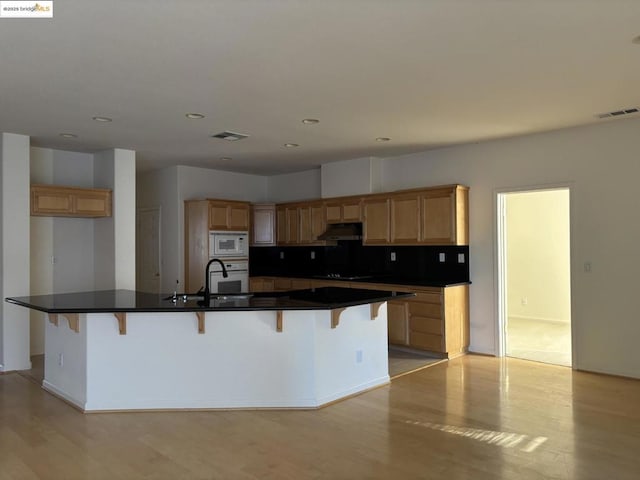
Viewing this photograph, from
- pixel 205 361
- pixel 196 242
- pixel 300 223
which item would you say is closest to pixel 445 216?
pixel 300 223

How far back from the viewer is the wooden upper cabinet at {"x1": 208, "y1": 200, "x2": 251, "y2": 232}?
24.3 ft

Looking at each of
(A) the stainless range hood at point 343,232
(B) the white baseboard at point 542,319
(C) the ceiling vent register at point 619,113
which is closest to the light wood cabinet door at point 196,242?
(A) the stainless range hood at point 343,232

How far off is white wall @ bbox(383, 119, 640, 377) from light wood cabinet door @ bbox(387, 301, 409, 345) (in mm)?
983

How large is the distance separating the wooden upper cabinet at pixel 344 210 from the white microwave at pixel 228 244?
1.48m

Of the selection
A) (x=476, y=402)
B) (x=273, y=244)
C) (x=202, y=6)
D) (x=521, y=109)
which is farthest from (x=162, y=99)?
(x=273, y=244)

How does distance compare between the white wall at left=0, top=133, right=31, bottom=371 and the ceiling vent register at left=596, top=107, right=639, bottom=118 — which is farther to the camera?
the white wall at left=0, top=133, right=31, bottom=371

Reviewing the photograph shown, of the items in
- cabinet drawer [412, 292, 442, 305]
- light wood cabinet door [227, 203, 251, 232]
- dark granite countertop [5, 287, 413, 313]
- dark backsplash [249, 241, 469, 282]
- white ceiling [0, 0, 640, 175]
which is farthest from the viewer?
light wood cabinet door [227, 203, 251, 232]

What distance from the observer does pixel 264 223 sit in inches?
322

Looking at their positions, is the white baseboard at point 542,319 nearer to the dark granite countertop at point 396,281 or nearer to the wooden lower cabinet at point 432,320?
the wooden lower cabinet at point 432,320

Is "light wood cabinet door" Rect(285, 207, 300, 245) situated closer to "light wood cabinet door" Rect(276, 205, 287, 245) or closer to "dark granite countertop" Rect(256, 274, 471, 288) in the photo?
"light wood cabinet door" Rect(276, 205, 287, 245)

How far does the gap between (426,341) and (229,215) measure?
3.57m

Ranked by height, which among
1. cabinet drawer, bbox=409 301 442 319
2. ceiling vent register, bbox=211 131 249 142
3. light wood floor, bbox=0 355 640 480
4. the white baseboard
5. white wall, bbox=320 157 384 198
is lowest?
light wood floor, bbox=0 355 640 480

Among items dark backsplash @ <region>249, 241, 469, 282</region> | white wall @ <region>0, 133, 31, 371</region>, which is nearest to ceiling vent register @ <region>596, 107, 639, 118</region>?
dark backsplash @ <region>249, 241, 469, 282</region>

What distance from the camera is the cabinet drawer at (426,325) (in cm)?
576
